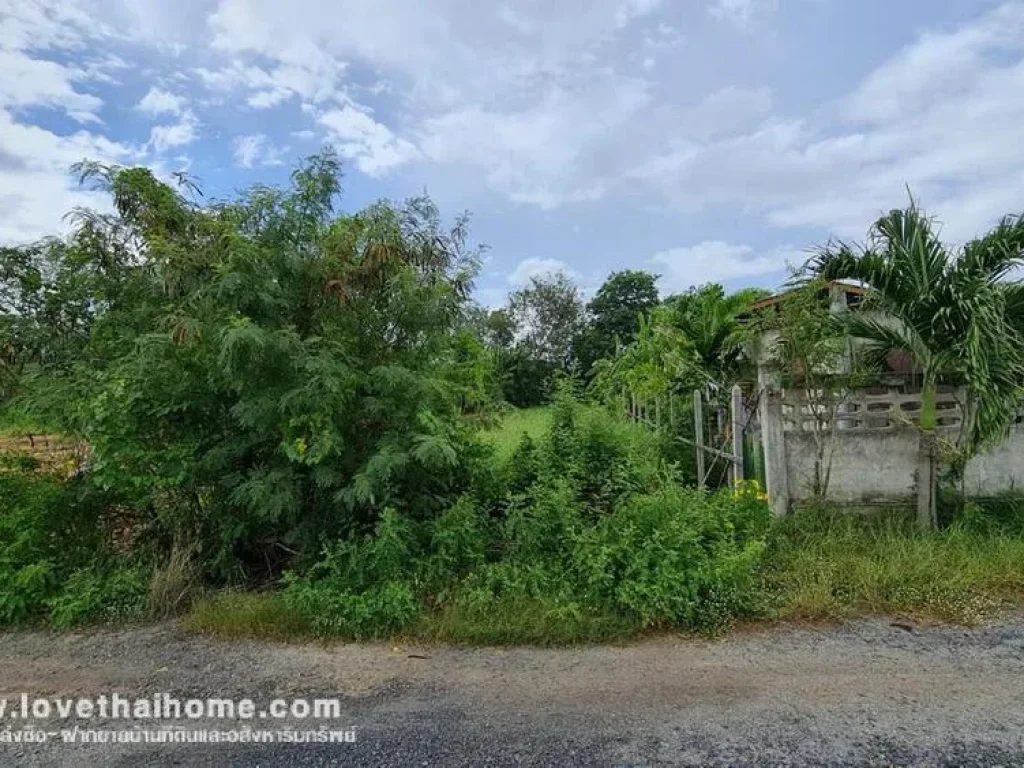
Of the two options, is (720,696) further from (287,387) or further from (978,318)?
(978,318)

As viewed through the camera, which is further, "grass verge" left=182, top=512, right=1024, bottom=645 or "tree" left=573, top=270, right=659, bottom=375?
"tree" left=573, top=270, right=659, bottom=375

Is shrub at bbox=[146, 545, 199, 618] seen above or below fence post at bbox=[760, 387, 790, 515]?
below

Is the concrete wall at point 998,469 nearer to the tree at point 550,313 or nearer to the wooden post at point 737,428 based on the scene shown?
the wooden post at point 737,428

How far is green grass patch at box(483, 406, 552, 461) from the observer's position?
5246mm

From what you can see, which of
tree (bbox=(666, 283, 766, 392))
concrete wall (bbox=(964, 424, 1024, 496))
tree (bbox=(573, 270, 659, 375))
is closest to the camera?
concrete wall (bbox=(964, 424, 1024, 496))

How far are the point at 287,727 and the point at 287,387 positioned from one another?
208 cm

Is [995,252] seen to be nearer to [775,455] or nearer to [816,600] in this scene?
[775,455]

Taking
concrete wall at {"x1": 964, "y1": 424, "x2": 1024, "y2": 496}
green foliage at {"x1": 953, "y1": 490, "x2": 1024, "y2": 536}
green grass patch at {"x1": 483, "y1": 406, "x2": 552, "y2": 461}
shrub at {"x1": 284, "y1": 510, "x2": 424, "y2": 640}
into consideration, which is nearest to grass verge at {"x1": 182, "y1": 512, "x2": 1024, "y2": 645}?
shrub at {"x1": 284, "y1": 510, "x2": 424, "y2": 640}

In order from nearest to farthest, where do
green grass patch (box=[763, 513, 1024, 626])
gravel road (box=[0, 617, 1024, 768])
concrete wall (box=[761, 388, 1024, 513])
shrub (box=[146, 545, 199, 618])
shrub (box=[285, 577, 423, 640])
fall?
gravel road (box=[0, 617, 1024, 768]), shrub (box=[285, 577, 423, 640]), green grass patch (box=[763, 513, 1024, 626]), shrub (box=[146, 545, 199, 618]), concrete wall (box=[761, 388, 1024, 513])

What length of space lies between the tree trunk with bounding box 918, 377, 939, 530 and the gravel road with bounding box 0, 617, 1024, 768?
51.8 inches

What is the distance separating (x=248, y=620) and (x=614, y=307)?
29.3 metres

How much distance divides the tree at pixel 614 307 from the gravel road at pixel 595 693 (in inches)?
1069

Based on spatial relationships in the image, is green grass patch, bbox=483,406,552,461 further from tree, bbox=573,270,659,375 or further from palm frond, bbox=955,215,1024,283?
tree, bbox=573,270,659,375

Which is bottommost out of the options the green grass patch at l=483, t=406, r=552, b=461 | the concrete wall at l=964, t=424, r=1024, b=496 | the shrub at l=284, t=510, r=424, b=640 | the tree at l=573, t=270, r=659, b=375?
the shrub at l=284, t=510, r=424, b=640
